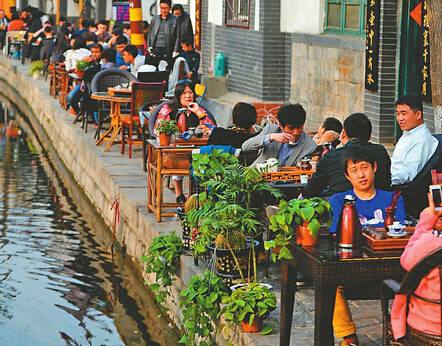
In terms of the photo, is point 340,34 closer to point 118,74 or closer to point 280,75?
point 280,75

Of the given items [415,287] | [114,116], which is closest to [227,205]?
[415,287]

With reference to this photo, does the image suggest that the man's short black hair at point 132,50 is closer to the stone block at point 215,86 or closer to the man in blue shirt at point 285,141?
the stone block at point 215,86

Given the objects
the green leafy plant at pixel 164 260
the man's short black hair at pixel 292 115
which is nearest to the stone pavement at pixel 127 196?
the green leafy plant at pixel 164 260

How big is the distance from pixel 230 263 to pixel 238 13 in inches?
446

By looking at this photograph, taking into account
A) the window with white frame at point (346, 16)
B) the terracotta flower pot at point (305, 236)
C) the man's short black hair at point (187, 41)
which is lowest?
the terracotta flower pot at point (305, 236)

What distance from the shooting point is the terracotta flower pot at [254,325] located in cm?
591

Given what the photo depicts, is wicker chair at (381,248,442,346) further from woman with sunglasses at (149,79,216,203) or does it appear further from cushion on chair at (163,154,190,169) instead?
woman with sunglasses at (149,79,216,203)

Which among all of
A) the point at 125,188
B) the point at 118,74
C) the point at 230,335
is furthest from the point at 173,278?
the point at 118,74

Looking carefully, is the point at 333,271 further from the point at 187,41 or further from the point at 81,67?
the point at 81,67

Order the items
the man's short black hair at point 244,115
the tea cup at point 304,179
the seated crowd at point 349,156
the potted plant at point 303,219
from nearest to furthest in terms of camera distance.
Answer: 1. the seated crowd at point 349,156
2. the potted plant at point 303,219
3. the tea cup at point 304,179
4. the man's short black hair at point 244,115

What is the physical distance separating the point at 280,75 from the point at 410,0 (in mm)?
4558

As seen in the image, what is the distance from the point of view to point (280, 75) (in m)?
16.1

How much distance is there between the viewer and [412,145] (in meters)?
7.22

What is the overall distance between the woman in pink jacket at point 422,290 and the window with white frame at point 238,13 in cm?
1233
